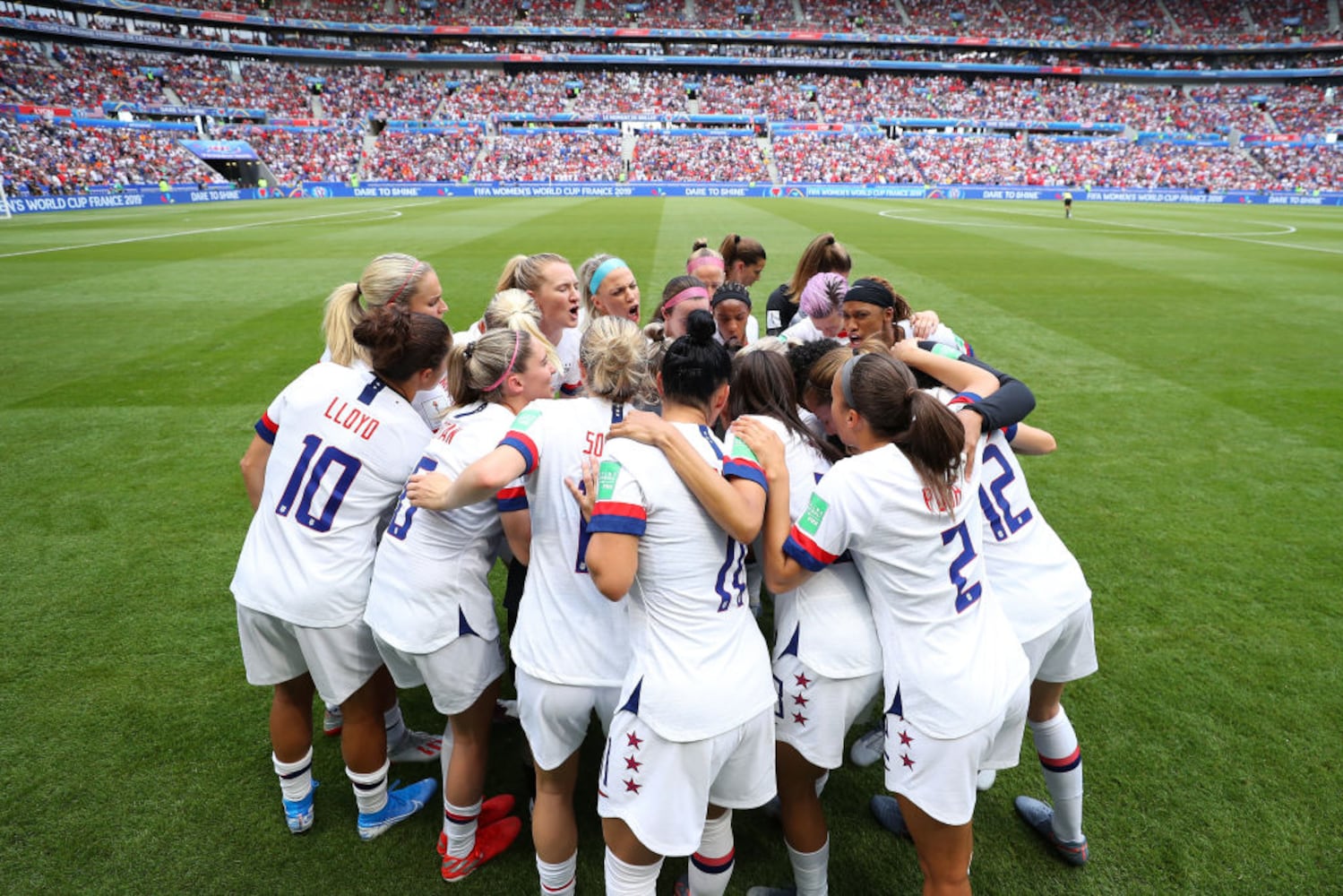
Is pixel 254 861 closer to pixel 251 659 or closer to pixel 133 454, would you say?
pixel 251 659

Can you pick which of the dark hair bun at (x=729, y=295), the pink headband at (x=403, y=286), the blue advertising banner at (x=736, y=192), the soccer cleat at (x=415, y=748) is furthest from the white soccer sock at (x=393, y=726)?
the blue advertising banner at (x=736, y=192)

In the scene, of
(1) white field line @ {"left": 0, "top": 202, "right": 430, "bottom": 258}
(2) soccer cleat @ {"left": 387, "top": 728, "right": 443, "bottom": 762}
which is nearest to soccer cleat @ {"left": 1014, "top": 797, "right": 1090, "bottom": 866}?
(2) soccer cleat @ {"left": 387, "top": 728, "right": 443, "bottom": 762}

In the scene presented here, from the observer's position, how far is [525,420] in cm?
253

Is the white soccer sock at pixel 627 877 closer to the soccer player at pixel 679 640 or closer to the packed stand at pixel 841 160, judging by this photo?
the soccer player at pixel 679 640

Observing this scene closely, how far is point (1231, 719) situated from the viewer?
384 cm

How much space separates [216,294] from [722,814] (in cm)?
1625

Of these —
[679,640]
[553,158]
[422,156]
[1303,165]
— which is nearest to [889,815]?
[679,640]

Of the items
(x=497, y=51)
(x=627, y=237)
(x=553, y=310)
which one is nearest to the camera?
(x=553, y=310)

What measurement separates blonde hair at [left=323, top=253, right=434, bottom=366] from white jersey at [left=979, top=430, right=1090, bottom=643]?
8.73 ft

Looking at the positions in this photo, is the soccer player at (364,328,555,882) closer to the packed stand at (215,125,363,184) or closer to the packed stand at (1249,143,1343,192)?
the packed stand at (215,125,363,184)

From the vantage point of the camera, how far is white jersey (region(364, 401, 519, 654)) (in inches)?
111

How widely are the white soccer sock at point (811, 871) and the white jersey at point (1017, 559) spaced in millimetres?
1138

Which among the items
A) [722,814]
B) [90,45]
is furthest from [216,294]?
[90,45]

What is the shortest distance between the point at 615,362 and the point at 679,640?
100cm
